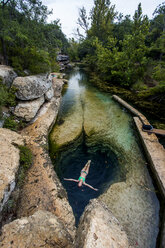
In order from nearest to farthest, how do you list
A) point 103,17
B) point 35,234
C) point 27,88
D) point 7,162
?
point 35,234 → point 7,162 → point 27,88 → point 103,17

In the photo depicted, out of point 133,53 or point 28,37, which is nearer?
point 28,37

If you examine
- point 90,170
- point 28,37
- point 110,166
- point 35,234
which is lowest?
point 90,170

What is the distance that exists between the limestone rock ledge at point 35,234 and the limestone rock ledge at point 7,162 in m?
0.94

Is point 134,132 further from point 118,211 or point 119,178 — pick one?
point 118,211

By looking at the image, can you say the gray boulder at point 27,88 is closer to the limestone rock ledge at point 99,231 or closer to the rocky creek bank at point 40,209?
the rocky creek bank at point 40,209

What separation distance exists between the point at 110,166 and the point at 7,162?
185 inches

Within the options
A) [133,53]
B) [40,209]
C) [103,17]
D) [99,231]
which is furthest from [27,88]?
[103,17]

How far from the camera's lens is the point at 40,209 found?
11.3ft

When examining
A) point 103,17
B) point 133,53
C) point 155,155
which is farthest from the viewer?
point 103,17

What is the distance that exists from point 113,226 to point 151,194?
10.1ft

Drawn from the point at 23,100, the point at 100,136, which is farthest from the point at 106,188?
the point at 23,100

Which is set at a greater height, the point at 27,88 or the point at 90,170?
the point at 27,88

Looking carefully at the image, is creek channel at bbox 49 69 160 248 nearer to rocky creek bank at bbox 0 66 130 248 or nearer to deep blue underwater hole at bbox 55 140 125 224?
deep blue underwater hole at bbox 55 140 125 224

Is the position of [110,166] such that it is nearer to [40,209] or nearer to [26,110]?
[40,209]
